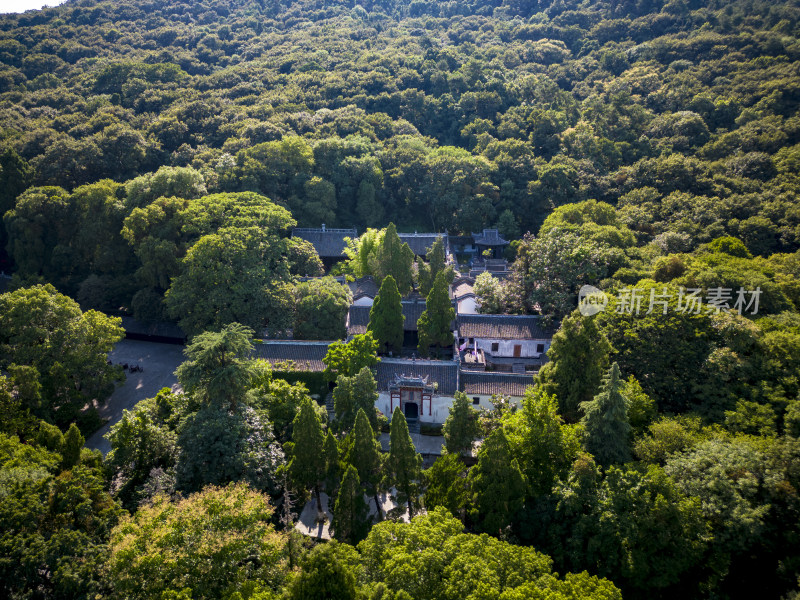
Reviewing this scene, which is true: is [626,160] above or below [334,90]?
below

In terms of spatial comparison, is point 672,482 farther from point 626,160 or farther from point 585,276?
point 626,160

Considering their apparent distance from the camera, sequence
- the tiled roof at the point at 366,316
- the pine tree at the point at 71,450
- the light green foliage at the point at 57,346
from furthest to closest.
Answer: the tiled roof at the point at 366,316 → the light green foliage at the point at 57,346 → the pine tree at the point at 71,450

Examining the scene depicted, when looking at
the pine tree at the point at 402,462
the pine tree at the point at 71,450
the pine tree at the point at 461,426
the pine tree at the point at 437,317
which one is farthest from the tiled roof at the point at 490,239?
the pine tree at the point at 71,450

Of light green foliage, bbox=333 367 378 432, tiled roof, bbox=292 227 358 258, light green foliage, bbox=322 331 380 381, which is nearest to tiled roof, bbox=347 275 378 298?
tiled roof, bbox=292 227 358 258

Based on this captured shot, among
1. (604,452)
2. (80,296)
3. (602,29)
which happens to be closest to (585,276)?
(604,452)

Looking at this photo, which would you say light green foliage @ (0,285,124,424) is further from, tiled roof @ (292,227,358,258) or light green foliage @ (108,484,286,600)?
tiled roof @ (292,227,358,258)

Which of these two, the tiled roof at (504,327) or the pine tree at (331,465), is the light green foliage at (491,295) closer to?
the tiled roof at (504,327)
